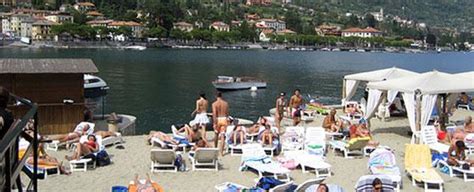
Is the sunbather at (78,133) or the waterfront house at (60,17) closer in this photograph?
the sunbather at (78,133)

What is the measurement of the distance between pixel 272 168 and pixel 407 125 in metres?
9.59

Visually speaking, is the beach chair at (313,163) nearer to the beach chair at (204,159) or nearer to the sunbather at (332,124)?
the beach chair at (204,159)

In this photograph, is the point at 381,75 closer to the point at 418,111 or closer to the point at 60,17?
the point at 418,111

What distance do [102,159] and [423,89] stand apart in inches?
358

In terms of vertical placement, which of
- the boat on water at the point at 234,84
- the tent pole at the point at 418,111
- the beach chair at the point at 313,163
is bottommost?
the boat on water at the point at 234,84

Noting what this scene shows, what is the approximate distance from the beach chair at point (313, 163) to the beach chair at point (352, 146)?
53.5 inches

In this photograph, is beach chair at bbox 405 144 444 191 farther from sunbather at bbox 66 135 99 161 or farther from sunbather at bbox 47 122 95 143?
sunbather at bbox 47 122 95 143

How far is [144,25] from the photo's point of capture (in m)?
182

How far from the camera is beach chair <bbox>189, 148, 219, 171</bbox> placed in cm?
1262

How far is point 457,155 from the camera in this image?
12906 mm

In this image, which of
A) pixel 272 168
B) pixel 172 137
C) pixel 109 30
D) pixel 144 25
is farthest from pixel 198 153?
pixel 144 25

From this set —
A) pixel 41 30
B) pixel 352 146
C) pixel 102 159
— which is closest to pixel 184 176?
pixel 102 159

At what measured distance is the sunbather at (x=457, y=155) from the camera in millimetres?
12691

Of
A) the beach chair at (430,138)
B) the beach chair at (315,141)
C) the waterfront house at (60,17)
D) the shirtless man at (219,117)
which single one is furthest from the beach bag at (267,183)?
the waterfront house at (60,17)
